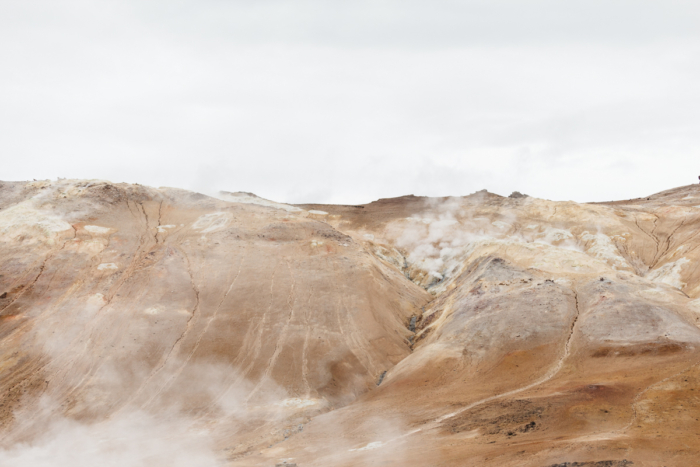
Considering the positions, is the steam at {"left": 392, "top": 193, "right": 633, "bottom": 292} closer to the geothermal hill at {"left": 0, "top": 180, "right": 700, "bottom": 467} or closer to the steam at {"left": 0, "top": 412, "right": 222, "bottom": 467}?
the geothermal hill at {"left": 0, "top": 180, "right": 700, "bottom": 467}

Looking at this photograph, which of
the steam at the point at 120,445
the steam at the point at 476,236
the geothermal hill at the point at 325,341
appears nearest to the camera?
the geothermal hill at the point at 325,341

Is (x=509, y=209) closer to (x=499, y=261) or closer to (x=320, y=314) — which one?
(x=499, y=261)

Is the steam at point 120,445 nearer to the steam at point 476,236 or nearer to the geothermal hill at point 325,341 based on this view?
the geothermal hill at point 325,341

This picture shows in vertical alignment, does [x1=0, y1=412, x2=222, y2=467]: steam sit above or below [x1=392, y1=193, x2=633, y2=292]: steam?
below

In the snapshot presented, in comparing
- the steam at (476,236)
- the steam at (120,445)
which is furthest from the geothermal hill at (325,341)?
the steam at (476,236)

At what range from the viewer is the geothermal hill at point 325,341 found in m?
22.4

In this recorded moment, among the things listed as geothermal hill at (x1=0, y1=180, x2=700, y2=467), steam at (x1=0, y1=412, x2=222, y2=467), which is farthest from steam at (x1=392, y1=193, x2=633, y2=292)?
steam at (x1=0, y1=412, x2=222, y2=467)

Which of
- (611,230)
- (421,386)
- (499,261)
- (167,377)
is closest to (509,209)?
(611,230)

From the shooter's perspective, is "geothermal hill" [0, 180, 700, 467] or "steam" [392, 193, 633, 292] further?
"steam" [392, 193, 633, 292]

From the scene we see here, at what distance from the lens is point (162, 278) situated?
40312mm

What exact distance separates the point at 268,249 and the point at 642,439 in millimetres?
32476

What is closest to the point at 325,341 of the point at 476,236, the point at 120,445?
the point at 120,445

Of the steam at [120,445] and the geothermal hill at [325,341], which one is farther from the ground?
the geothermal hill at [325,341]

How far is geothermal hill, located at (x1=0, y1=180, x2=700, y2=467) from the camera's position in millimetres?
22438
